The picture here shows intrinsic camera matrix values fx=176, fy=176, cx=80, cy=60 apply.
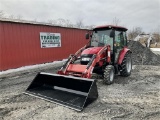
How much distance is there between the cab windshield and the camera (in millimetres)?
6714

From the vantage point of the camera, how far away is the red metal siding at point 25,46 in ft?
29.1

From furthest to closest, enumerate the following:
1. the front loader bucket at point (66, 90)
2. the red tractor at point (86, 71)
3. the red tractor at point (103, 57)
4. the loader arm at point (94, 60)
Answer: the red tractor at point (103, 57) < the loader arm at point (94, 60) < the red tractor at point (86, 71) < the front loader bucket at point (66, 90)

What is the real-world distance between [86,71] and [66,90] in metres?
0.85

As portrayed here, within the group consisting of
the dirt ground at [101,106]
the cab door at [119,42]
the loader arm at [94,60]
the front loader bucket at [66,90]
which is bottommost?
the dirt ground at [101,106]

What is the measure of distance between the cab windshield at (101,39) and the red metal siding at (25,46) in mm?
4557

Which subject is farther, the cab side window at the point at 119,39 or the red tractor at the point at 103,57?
the cab side window at the point at 119,39

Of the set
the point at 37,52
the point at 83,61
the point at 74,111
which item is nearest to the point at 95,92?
the point at 74,111

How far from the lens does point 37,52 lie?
10695mm

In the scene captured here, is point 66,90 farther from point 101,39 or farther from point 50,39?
point 50,39

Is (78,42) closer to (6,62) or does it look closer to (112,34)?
(6,62)

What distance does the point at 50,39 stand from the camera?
11.6 meters

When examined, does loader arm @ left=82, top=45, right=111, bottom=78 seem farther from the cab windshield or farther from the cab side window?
the cab side window

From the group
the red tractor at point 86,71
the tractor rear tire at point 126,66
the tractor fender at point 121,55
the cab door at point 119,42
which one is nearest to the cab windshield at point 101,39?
the red tractor at point 86,71

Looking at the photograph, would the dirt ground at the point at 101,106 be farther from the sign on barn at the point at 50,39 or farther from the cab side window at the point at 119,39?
the sign on barn at the point at 50,39
